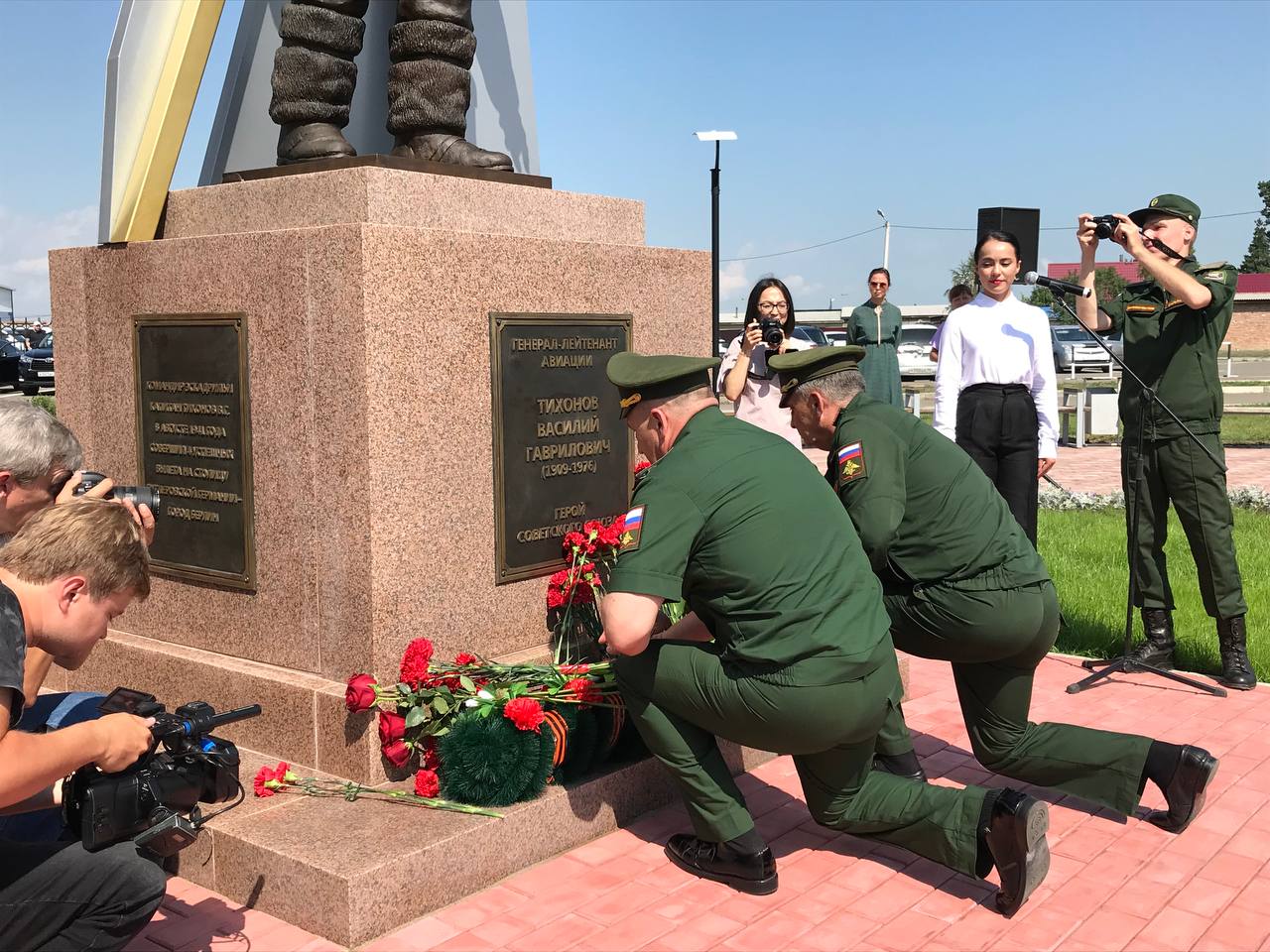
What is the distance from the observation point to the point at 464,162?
16.2 feet

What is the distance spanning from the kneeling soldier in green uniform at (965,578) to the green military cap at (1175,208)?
92.0 inches

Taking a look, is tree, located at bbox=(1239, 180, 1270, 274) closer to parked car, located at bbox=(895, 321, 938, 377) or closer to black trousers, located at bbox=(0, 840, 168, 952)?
parked car, located at bbox=(895, 321, 938, 377)

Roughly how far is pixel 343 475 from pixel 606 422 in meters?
1.21

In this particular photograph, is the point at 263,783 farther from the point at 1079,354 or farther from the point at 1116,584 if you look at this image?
the point at 1079,354

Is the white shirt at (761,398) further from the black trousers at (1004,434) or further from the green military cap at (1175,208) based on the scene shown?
the green military cap at (1175,208)

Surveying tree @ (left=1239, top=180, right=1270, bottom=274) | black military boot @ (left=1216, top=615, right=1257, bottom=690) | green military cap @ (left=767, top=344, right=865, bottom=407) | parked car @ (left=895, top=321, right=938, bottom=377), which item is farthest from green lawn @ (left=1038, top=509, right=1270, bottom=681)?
tree @ (left=1239, top=180, right=1270, bottom=274)

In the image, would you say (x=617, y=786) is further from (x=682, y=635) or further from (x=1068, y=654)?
(x=1068, y=654)

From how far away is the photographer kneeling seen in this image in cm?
256

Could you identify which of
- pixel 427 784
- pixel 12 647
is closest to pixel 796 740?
pixel 427 784

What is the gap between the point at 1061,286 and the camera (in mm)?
5645

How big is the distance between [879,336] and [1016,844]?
9797 mm

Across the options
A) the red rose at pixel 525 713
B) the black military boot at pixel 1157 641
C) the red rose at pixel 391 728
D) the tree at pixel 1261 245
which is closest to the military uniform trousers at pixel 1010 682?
the red rose at pixel 525 713

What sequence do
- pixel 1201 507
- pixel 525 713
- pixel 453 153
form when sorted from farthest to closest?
pixel 1201 507 → pixel 453 153 → pixel 525 713

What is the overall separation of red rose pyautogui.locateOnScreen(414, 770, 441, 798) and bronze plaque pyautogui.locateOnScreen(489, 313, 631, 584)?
0.88 metres
